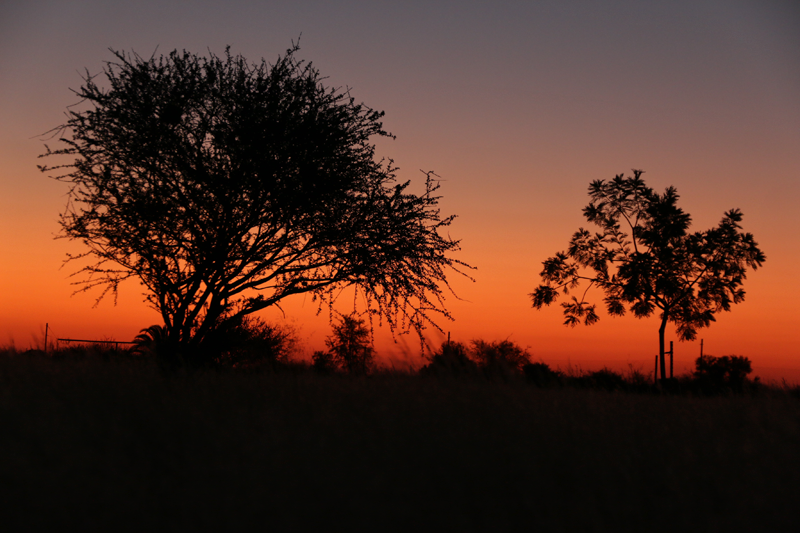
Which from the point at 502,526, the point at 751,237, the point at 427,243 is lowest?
the point at 502,526

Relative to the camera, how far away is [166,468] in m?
5.09

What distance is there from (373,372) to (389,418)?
4.42m

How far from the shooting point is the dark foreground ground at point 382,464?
412 centimetres

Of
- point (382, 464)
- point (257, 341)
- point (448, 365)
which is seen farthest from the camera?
point (257, 341)

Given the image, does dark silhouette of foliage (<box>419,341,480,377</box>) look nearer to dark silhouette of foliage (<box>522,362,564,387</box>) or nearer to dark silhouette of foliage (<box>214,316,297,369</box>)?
dark silhouette of foliage (<box>522,362,564,387</box>)

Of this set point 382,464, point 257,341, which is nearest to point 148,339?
point 257,341

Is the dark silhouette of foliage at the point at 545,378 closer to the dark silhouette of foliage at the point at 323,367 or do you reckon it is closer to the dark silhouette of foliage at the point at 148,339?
the dark silhouette of foliage at the point at 323,367

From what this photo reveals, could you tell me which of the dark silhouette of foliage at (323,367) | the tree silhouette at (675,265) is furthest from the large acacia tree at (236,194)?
the tree silhouette at (675,265)

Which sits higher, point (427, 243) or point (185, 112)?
point (185, 112)

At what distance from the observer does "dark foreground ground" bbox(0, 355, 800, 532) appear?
162 inches

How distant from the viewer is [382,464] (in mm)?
4992

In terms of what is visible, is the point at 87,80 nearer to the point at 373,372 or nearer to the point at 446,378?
the point at 373,372

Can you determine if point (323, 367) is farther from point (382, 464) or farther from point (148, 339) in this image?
point (382, 464)

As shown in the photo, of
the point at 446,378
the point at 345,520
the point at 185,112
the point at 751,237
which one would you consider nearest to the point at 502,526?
the point at 345,520
